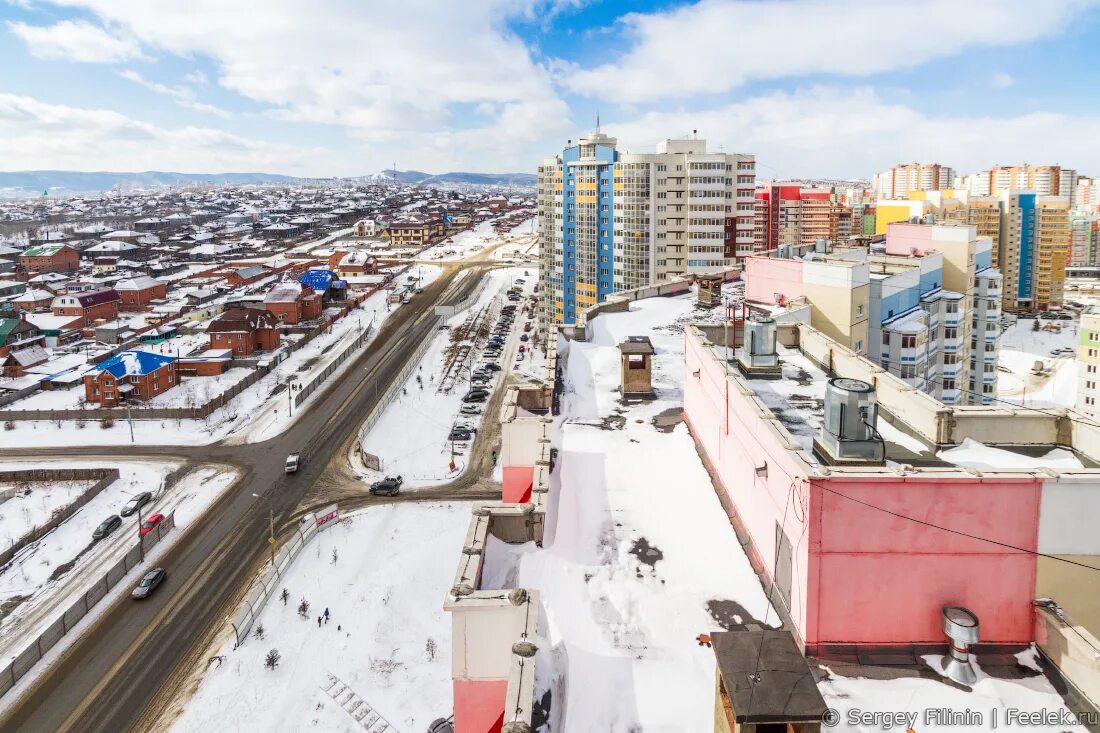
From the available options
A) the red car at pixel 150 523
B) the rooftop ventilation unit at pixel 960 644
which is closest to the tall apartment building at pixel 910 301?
the rooftop ventilation unit at pixel 960 644

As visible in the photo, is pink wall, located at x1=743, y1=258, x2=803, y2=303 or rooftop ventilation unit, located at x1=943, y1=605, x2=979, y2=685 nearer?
rooftop ventilation unit, located at x1=943, y1=605, x2=979, y2=685

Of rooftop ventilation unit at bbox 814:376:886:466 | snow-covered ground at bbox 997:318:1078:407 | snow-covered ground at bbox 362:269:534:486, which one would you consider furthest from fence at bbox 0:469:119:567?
snow-covered ground at bbox 997:318:1078:407

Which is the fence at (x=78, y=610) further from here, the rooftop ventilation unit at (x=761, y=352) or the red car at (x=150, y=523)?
the rooftop ventilation unit at (x=761, y=352)

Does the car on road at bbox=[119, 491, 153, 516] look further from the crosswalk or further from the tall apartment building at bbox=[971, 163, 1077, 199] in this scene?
the tall apartment building at bbox=[971, 163, 1077, 199]

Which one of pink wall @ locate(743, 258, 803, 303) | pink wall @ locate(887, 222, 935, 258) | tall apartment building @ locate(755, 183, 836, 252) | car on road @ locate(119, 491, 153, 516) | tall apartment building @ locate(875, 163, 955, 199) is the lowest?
car on road @ locate(119, 491, 153, 516)

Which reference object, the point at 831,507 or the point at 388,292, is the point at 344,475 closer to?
the point at 831,507

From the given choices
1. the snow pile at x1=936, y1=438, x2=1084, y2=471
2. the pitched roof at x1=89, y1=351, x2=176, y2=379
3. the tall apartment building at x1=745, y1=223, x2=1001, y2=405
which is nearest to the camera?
the snow pile at x1=936, y1=438, x2=1084, y2=471

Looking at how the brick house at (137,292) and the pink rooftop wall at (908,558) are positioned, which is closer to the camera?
the pink rooftop wall at (908,558)
